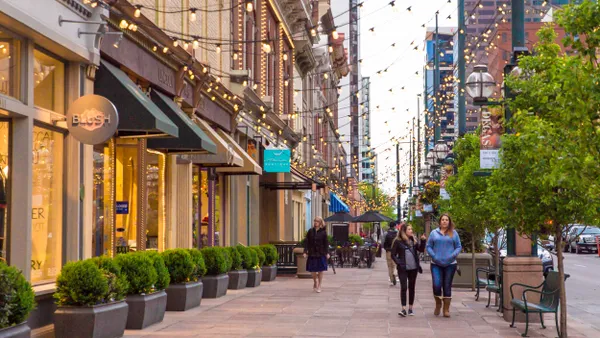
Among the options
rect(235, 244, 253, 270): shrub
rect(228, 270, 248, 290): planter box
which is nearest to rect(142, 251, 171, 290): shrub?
rect(228, 270, 248, 290): planter box

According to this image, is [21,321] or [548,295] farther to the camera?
[548,295]

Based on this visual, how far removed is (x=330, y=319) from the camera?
16.9 meters

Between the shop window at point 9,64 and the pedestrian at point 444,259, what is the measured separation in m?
8.20

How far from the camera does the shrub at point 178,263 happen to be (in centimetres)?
1723

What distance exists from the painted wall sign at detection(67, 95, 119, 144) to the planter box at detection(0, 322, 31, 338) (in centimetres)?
436

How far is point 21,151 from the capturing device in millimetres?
13133

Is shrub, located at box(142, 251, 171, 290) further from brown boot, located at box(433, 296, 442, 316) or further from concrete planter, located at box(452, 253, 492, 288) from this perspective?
concrete planter, located at box(452, 253, 492, 288)

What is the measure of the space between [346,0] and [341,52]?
49617 millimetres

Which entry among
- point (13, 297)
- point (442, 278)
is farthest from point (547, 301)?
point (13, 297)

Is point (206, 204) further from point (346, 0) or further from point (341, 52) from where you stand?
point (346, 0)

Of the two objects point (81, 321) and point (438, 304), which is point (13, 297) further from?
point (438, 304)

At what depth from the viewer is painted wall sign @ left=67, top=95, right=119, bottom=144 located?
1368 centimetres

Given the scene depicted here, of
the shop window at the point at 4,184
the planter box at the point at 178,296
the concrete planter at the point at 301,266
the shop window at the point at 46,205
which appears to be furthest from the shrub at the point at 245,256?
the shop window at the point at 4,184

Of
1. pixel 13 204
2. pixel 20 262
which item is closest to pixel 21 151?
pixel 13 204
